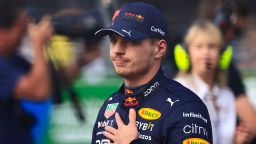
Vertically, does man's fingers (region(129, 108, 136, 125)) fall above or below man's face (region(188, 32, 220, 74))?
below

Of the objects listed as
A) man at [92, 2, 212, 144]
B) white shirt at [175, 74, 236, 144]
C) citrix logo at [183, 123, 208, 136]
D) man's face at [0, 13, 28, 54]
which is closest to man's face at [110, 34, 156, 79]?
man at [92, 2, 212, 144]

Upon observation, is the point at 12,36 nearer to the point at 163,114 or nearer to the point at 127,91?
the point at 127,91

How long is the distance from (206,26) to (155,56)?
217 centimetres

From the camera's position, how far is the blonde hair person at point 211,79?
18.2ft

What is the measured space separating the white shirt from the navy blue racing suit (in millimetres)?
1875

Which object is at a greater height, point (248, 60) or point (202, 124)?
point (248, 60)

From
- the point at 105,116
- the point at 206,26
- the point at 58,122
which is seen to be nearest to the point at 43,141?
the point at 58,122

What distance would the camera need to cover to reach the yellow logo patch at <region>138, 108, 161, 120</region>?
3.49m

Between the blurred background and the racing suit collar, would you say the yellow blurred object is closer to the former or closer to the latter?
the blurred background

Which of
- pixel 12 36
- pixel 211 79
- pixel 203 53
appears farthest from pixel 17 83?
pixel 211 79

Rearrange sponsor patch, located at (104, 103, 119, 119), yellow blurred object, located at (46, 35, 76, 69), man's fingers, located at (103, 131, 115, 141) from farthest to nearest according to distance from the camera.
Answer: yellow blurred object, located at (46, 35, 76, 69)
sponsor patch, located at (104, 103, 119, 119)
man's fingers, located at (103, 131, 115, 141)

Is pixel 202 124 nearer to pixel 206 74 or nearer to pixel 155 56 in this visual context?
pixel 155 56

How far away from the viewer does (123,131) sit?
351cm

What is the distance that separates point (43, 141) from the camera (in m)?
6.54
